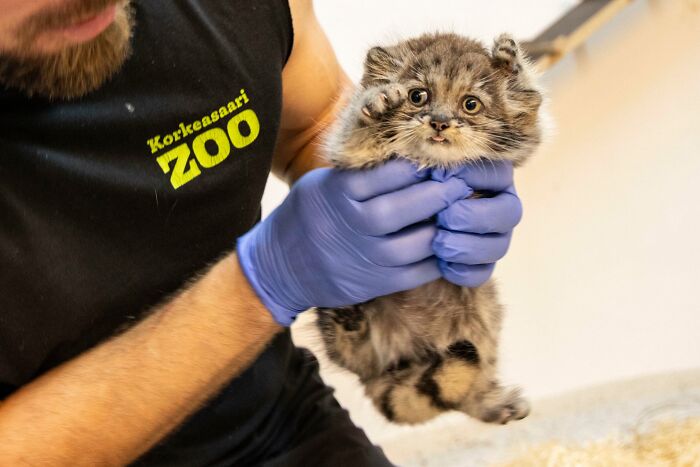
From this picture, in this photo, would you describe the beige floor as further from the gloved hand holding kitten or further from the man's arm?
the gloved hand holding kitten

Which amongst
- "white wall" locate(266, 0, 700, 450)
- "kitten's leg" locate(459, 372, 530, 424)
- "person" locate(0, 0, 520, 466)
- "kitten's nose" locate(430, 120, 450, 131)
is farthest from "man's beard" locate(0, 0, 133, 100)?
"white wall" locate(266, 0, 700, 450)

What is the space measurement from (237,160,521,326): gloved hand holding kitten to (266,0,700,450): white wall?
1.30 m

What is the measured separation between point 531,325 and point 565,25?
1.02m

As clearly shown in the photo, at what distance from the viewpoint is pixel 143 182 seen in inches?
51.7

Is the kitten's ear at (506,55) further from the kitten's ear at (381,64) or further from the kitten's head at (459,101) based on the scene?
the kitten's ear at (381,64)

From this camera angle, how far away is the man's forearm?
1.20 meters

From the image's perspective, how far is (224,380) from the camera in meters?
1.39

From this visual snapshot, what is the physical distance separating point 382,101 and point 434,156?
0.39ft

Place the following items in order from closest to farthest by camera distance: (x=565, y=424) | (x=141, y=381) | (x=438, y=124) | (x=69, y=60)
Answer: (x=438, y=124), (x=69, y=60), (x=141, y=381), (x=565, y=424)

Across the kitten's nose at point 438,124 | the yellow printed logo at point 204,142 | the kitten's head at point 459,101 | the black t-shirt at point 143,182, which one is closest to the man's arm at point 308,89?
the black t-shirt at point 143,182

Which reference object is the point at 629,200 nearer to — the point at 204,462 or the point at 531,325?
the point at 531,325

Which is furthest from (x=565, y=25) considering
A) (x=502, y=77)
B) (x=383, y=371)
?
(x=383, y=371)

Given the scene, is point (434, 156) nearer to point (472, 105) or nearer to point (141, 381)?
point (472, 105)

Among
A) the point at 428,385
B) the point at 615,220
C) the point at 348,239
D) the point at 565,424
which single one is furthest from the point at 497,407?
the point at 615,220
